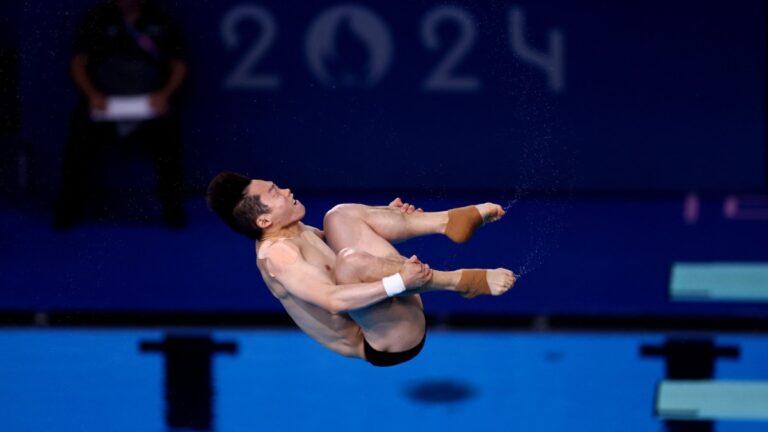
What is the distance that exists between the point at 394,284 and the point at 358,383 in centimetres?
250

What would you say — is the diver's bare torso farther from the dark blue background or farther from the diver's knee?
the dark blue background

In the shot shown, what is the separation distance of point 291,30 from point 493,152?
163cm

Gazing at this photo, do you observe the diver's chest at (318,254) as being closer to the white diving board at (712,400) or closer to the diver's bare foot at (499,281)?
the diver's bare foot at (499,281)

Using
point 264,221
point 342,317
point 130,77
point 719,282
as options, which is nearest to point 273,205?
point 264,221

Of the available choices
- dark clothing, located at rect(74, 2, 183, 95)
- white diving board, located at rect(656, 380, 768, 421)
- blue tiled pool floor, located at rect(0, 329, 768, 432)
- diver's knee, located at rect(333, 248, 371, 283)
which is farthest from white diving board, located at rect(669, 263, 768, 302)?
diver's knee, located at rect(333, 248, 371, 283)

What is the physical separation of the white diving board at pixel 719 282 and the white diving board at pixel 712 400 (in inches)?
27.8

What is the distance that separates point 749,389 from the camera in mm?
6301

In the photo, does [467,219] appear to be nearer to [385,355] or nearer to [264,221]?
[385,355]

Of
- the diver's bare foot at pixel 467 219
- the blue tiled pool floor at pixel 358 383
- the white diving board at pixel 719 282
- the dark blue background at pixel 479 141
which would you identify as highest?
the diver's bare foot at pixel 467 219

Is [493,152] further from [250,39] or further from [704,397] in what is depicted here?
[704,397]

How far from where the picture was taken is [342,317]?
14.6 ft

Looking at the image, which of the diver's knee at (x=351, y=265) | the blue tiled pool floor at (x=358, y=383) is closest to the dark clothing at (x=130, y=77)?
the blue tiled pool floor at (x=358, y=383)

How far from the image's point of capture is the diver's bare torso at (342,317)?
4.26 m

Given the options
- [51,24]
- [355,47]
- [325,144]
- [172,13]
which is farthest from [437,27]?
[51,24]
